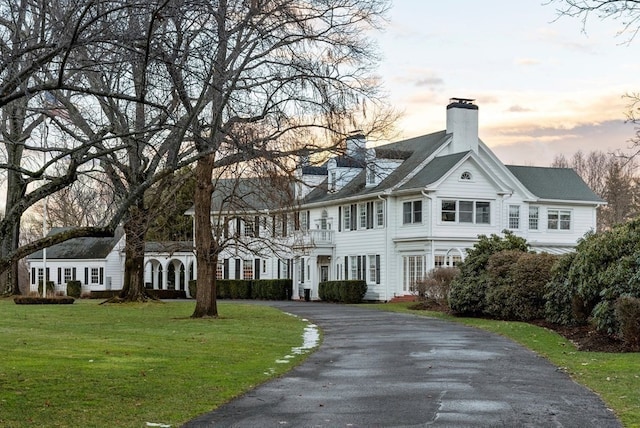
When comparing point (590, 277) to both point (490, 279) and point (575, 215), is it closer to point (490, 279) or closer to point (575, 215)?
point (490, 279)

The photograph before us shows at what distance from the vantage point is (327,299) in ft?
167

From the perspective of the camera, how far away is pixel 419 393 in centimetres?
1229

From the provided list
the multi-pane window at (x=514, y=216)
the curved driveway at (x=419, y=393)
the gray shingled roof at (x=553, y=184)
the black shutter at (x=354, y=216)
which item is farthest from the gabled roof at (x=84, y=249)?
the curved driveway at (x=419, y=393)

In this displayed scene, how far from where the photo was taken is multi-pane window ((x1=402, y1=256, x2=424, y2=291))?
45469 mm

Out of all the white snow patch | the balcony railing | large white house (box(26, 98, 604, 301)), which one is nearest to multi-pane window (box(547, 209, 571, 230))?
large white house (box(26, 98, 604, 301))

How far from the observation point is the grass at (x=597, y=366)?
1146cm

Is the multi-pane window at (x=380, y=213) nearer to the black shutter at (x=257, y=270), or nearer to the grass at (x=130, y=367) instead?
the black shutter at (x=257, y=270)

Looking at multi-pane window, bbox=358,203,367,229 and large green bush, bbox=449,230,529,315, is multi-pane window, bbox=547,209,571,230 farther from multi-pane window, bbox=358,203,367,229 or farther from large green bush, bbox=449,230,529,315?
large green bush, bbox=449,230,529,315

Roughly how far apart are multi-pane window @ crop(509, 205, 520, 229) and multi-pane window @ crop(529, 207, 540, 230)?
1.41 meters

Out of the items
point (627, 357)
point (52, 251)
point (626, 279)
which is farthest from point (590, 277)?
point (52, 251)

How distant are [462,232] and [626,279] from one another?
25.6 m

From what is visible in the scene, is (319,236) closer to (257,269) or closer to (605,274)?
(257,269)

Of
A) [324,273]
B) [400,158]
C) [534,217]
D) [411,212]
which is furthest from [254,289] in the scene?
[534,217]

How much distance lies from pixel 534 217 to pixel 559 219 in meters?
2.09
